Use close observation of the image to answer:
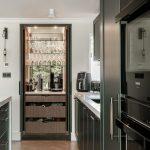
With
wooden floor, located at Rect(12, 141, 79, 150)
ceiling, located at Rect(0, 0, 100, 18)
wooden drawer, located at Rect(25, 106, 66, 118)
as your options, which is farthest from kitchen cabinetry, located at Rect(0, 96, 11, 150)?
wooden drawer, located at Rect(25, 106, 66, 118)

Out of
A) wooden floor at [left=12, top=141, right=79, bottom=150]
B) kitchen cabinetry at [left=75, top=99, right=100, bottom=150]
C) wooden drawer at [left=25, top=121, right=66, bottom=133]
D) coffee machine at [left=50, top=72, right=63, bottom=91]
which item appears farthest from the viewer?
coffee machine at [left=50, top=72, right=63, bottom=91]

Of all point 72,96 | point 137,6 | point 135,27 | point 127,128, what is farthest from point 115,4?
point 72,96

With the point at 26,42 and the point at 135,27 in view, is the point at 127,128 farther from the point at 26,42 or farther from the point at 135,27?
the point at 26,42

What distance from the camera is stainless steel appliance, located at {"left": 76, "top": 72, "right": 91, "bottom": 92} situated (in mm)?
5156

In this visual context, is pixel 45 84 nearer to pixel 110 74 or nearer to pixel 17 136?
pixel 17 136

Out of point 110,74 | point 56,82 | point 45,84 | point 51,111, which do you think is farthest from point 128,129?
point 45,84

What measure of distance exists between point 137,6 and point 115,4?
0.56m

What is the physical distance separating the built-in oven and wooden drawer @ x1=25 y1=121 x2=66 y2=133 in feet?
13.2

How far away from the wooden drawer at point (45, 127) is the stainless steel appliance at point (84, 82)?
2.63ft

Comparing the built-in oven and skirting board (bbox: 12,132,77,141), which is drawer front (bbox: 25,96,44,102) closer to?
skirting board (bbox: 12,132,77,141)

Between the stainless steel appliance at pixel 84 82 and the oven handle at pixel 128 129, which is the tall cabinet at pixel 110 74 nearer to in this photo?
the oven handle at pixel 128 129

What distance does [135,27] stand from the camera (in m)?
1.27

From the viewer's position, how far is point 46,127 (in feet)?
17.9

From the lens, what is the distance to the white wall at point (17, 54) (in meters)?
5.48
